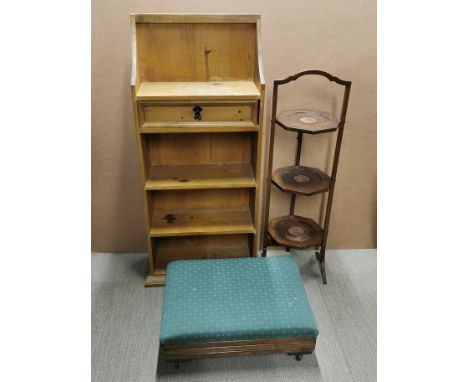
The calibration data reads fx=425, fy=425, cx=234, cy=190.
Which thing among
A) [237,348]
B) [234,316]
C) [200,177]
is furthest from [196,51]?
[237,348]

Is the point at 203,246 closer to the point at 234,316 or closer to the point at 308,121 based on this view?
the point at 234,316

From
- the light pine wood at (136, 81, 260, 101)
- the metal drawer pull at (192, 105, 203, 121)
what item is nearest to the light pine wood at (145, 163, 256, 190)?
the metal drawer pull at (192, 105, 203, 121)

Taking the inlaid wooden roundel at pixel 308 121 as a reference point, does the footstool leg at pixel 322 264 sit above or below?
below

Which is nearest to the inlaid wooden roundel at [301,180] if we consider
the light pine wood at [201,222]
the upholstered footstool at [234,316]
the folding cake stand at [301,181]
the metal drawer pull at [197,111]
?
the folding cake stand at [301,181]

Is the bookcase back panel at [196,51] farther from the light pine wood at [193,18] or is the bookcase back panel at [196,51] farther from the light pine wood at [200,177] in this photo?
the light pine wood at [200,177]

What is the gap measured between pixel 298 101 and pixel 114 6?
1.14 meters

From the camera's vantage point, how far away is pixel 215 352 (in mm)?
1935

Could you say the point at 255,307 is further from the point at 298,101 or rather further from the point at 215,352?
the point at 298,101

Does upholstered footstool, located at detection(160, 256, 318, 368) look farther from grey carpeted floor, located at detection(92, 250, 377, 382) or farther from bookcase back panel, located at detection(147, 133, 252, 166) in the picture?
bookcase back panel, located at detection(147, 133, 252, 166)

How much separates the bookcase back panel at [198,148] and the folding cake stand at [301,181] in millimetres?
203

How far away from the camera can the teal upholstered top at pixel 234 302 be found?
189 centimetres

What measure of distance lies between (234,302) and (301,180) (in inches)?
36.3

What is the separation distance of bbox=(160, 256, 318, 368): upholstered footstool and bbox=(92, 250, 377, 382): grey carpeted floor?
0.43 feet

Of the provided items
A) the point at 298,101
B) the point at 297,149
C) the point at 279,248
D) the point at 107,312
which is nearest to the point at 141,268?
the point at 107,312
